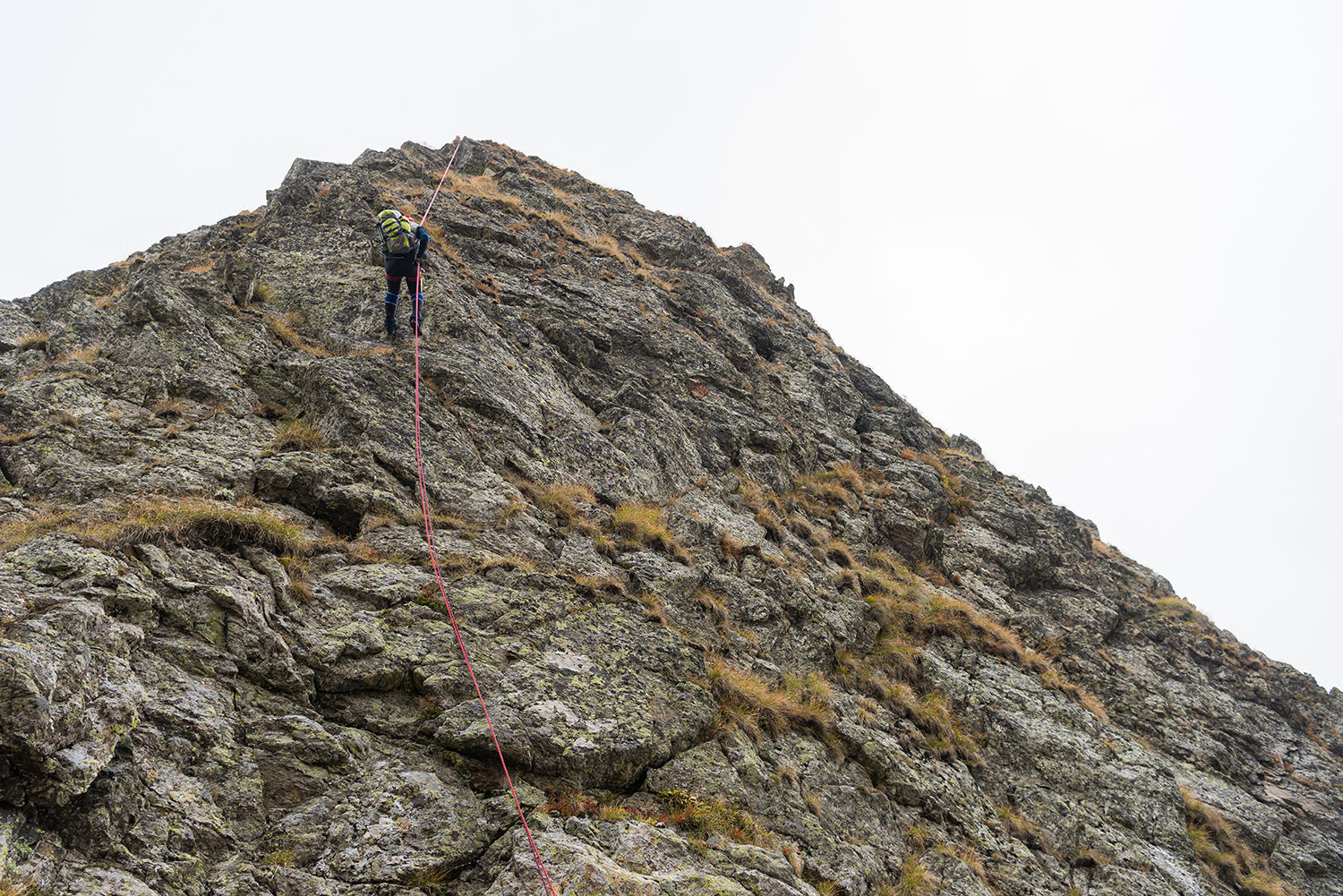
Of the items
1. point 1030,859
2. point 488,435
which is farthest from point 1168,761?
point 488,435

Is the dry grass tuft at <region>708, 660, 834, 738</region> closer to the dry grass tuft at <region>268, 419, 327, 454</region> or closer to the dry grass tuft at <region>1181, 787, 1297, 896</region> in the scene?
the dry grass tuft at <region>268, 419, 327, 454</region>

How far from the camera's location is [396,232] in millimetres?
13758

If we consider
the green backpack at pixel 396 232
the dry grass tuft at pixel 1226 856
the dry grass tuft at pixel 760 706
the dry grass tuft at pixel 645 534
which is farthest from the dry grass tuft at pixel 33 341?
the dry grass tuft at pixel 1226 856

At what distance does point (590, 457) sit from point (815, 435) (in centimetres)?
1008

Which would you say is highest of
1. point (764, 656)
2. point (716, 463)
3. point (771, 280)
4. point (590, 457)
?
point (771, 280)

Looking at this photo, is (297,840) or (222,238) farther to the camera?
(222,238)

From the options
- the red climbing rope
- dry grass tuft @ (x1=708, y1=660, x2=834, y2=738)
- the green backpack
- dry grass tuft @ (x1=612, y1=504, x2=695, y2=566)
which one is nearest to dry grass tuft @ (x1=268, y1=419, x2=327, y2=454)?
the red climbing rope

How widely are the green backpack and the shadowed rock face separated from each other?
1.89 m

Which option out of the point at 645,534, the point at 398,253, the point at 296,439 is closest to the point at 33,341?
the point at 296,439

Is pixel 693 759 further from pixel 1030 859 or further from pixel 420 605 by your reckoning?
pixel 1030 859

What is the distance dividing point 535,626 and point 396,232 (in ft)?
28.2

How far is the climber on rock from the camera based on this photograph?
1380cm

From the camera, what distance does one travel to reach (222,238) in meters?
18.4

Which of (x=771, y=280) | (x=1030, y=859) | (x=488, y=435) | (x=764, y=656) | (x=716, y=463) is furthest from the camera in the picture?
(x=771, y=280)
